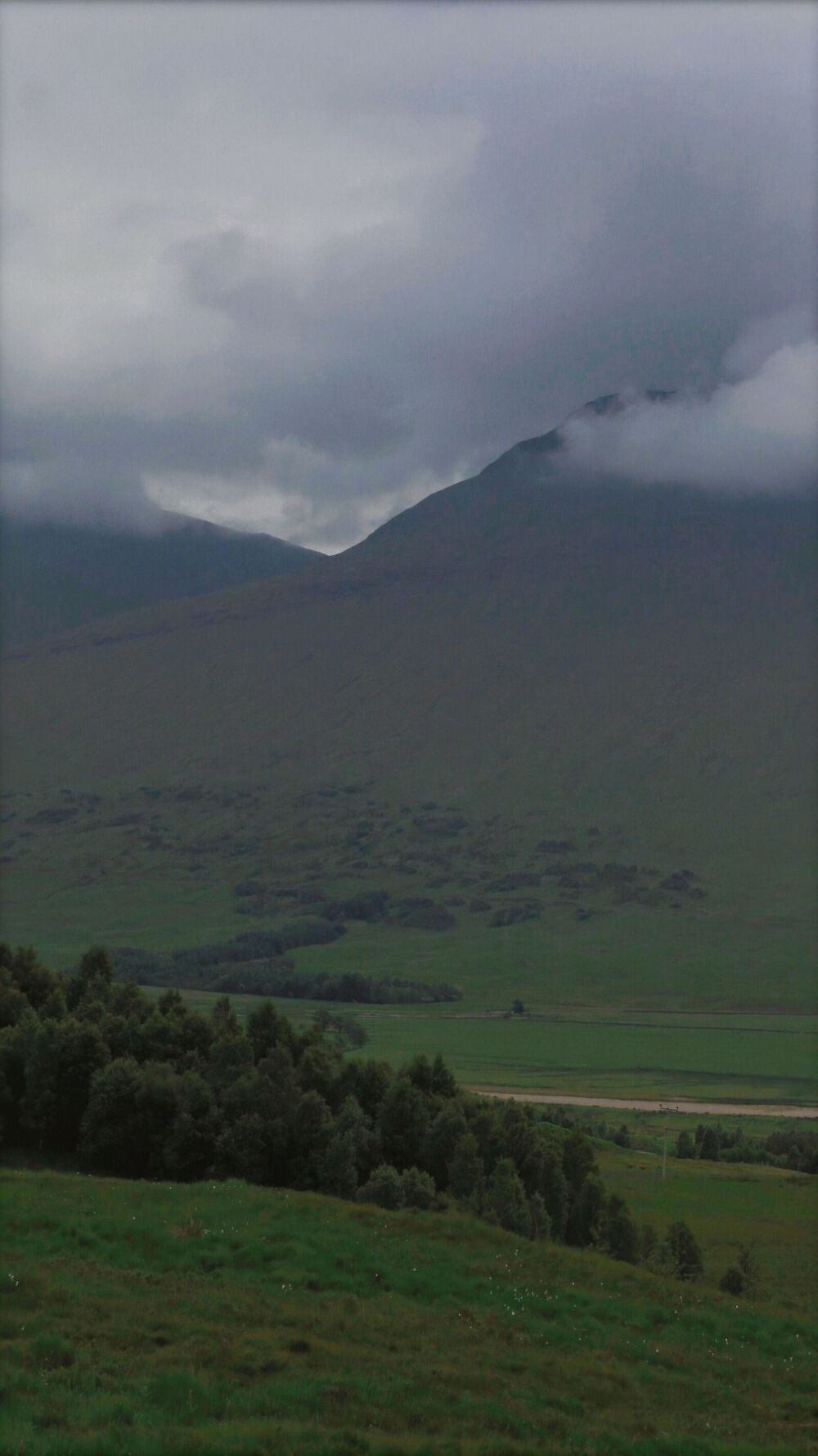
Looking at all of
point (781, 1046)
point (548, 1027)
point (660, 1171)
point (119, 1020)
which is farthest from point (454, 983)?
point (119, 1020)

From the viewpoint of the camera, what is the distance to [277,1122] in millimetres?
34812

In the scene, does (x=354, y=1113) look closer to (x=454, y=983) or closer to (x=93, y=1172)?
(x=93, y=1172)

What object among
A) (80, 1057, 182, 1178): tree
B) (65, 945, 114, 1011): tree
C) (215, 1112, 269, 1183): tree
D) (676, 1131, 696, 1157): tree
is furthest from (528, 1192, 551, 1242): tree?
(676, 1131, 696, 1157): tree

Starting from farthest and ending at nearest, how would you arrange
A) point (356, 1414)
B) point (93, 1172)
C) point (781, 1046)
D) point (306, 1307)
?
1. point (781, 1046)
2. point (93, 1172)
3. point (306, 1307)
4. point (356, 1414)

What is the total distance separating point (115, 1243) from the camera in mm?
22359

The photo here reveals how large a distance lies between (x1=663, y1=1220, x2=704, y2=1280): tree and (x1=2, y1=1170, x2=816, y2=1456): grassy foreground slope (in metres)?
9.01

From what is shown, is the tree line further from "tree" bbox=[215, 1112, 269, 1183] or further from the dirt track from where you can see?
the dirt track

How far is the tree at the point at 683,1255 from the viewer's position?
37.7 metres

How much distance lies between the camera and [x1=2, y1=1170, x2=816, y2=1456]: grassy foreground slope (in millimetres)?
13156

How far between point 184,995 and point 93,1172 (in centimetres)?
13806

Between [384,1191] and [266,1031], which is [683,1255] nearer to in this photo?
[384,1191]

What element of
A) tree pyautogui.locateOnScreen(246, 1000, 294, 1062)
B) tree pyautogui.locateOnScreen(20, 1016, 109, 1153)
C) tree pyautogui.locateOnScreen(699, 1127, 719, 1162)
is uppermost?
tree pyautogui.locateOnScreen(246, 1000, 294, 1062)

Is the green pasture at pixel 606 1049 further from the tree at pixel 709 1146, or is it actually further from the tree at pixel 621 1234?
the tree at pixel 621 1234

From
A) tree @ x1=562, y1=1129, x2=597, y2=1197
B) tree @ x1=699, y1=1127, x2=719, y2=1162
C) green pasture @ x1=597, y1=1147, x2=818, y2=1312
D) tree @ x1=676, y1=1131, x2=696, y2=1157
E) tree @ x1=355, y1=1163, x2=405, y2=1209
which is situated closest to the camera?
tree @ x1=355, y1=1163, x2=405, y2=1209
